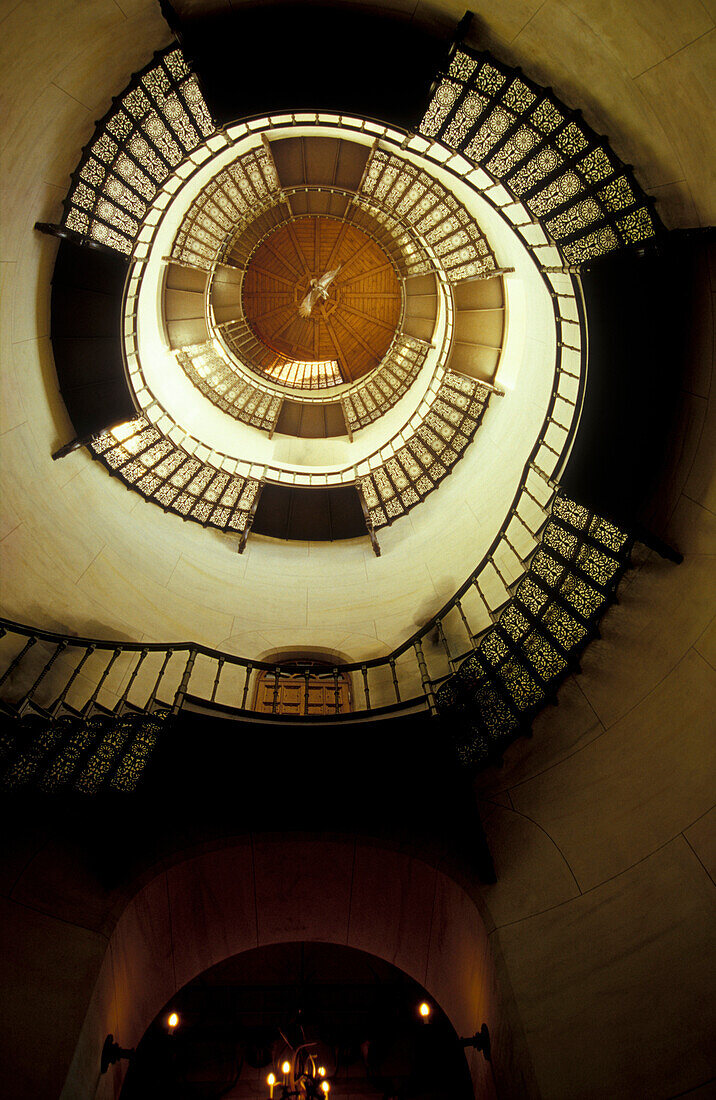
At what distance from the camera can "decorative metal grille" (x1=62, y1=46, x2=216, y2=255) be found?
6141 mm

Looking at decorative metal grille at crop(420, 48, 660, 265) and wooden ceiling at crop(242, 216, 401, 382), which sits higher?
wooden ceiling at crop(242, 216, 401, 382)

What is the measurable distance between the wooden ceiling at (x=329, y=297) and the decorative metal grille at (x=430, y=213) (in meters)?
2.24

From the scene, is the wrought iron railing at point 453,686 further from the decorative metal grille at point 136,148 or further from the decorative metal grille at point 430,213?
the decorative metal grille at point 430,213

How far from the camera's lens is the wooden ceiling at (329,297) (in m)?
14.1

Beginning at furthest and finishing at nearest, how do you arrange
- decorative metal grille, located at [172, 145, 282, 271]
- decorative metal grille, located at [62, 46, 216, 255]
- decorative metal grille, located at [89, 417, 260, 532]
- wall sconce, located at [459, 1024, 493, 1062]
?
decorative metal grille, located at [172, 145, 282, 271], decorative metal grille, located at [89, 417, 260, 532], decorative metal grille, located at [62, 46, 216, 255], wall sconce, located at [459, 1024, 493, 1062]

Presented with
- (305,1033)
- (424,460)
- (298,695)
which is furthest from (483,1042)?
(424,460)

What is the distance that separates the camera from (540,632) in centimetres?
616

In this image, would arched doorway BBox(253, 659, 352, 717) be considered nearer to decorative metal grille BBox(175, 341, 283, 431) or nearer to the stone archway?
the stone archway

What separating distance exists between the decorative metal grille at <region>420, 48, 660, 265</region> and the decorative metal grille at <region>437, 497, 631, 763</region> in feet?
9.15

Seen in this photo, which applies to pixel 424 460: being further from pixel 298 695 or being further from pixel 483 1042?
pixel 483 1042

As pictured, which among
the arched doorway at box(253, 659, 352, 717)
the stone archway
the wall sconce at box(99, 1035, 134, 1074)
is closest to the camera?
the wall sconce at box(99, 1035, 134, 1074)

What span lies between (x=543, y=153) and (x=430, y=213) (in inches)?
Result: 237

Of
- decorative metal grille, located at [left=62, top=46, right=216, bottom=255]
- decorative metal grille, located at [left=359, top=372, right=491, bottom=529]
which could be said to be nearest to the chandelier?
decorative metal grille, located at [left=359, top=372, right=491, bottom=529]

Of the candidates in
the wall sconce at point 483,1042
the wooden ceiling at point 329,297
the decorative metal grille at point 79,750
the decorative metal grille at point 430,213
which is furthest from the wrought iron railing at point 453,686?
the wooden ceiling at point 329,297
